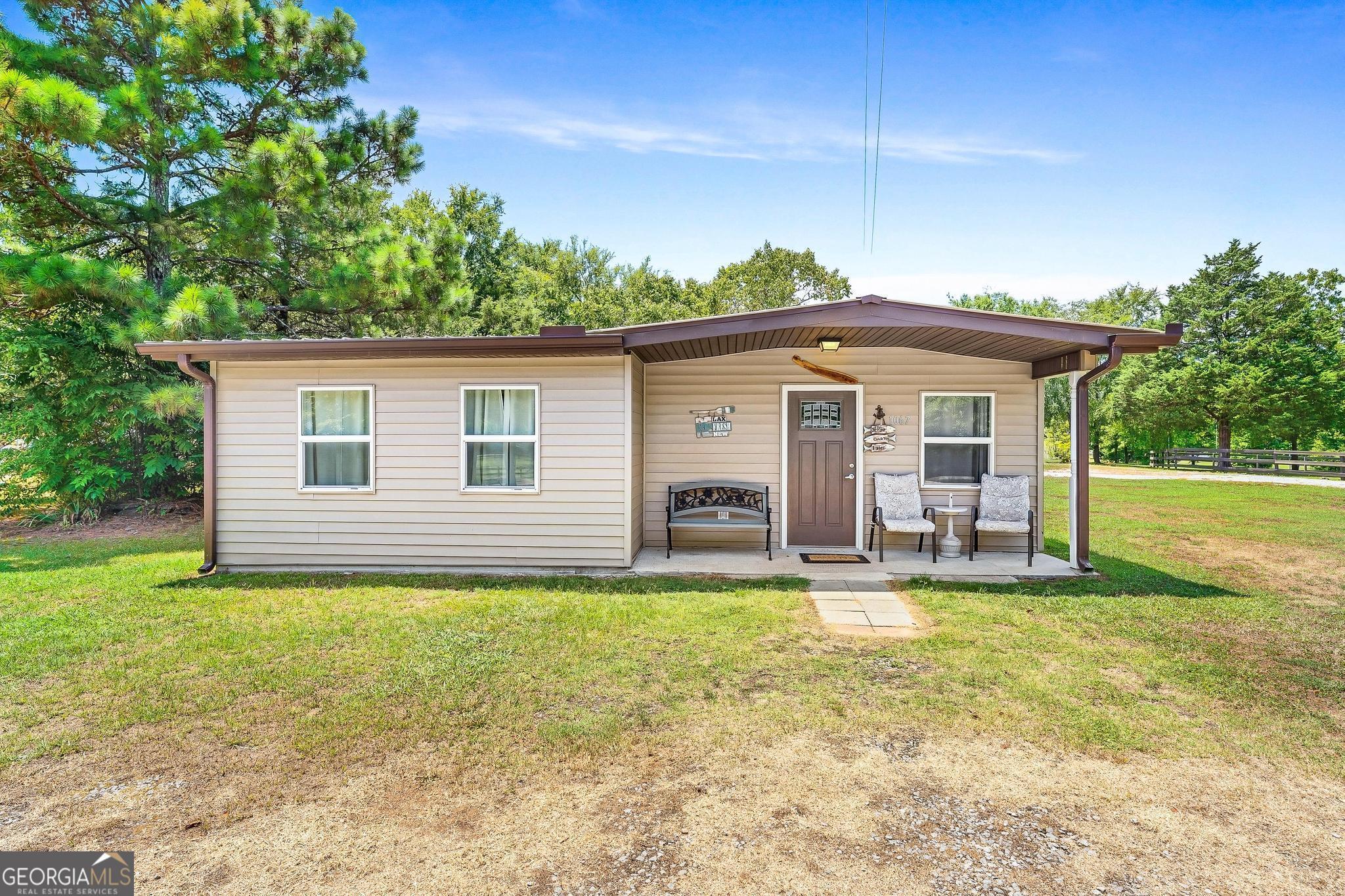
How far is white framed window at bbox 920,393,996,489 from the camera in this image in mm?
7418

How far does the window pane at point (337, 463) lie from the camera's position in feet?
21.6

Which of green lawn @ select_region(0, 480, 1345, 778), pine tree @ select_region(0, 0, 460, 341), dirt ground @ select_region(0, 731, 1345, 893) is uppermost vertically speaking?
pine tree @ select_region(0, 0, 460, 341)

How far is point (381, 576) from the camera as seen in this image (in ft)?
20.4

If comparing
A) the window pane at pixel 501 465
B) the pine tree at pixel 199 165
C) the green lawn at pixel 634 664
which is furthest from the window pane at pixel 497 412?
the pine tree at pixel 199 165

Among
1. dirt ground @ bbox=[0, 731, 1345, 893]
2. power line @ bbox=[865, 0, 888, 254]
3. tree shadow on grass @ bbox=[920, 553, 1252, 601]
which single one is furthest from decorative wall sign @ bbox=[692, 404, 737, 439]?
power line @ bbox=[865, 0, 888, 254]

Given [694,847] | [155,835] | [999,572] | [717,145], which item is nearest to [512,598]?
[155,835]

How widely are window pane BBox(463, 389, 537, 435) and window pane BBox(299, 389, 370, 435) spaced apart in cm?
107

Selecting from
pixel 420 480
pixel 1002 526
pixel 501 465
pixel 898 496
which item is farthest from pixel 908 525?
pixel 420 480

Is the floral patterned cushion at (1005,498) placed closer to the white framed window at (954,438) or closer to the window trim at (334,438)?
the white framed window at (954,438)

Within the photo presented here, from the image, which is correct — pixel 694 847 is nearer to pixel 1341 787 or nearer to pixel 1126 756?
pixel 1126 756

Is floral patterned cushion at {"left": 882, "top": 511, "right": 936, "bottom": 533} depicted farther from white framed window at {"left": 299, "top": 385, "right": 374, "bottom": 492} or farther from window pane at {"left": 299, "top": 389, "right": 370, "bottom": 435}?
window pane at {"left": 299, "top": 389, "right": 370, "bottom": 435}

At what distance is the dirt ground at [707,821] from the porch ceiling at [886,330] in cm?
361

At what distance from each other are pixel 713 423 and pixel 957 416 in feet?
9.27

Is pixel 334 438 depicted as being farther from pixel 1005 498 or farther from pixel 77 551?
pixel 1005 498
